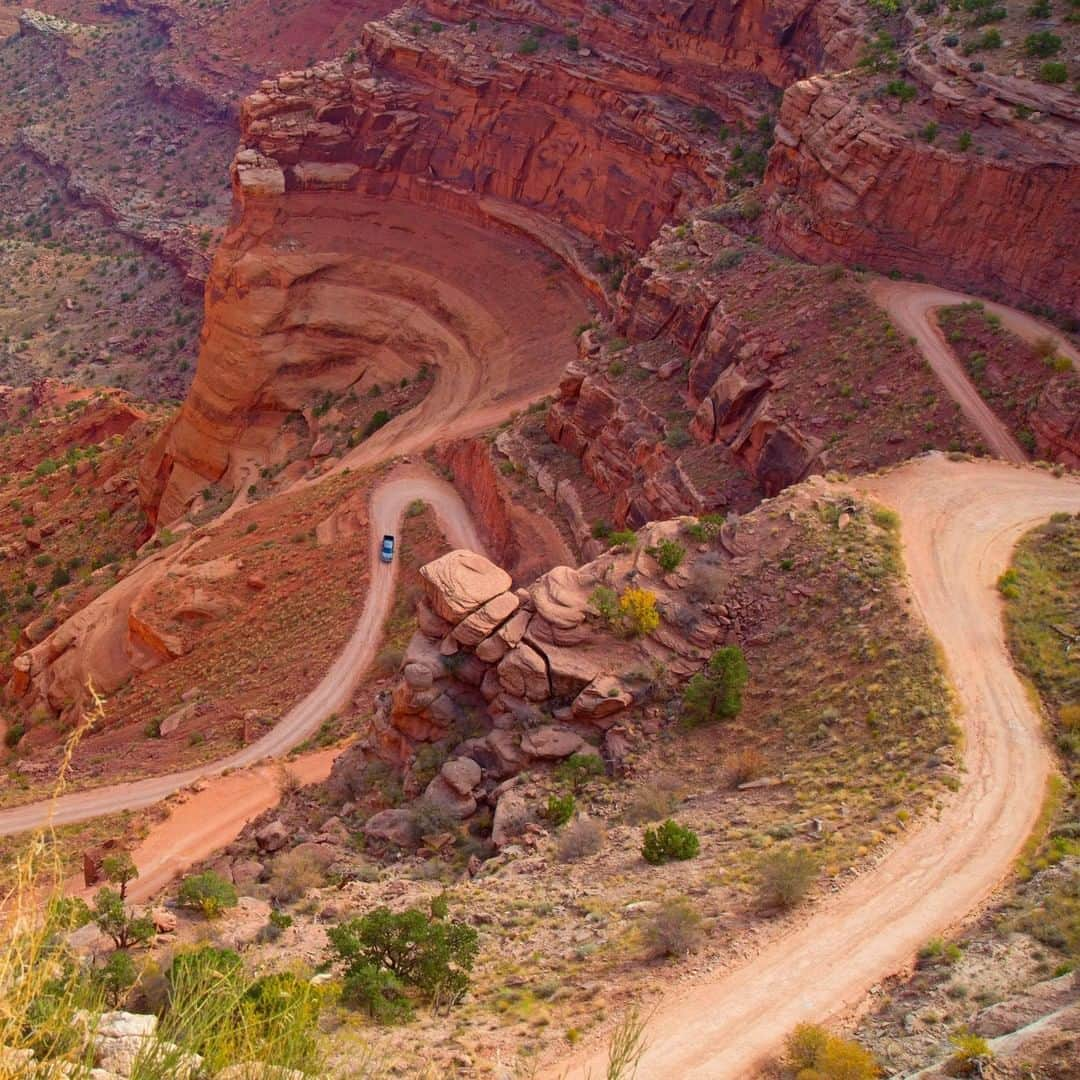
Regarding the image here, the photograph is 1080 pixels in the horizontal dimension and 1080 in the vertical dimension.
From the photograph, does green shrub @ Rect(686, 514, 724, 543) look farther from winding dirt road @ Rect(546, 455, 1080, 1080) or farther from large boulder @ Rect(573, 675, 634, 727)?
large boulder @ Rect(573, 675, 634, 727)

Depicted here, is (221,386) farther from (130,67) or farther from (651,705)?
(130,67)

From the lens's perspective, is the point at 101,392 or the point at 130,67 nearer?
the point at 101,392

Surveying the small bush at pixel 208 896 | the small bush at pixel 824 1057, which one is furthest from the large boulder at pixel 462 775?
the small bush at pixel 824 1057

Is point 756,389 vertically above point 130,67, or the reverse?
point 756,389

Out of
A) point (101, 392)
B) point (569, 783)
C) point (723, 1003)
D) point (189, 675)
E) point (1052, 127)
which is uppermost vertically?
point (1052, 127)

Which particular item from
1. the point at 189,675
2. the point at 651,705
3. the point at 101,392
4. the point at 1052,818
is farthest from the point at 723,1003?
the point at 101,392
